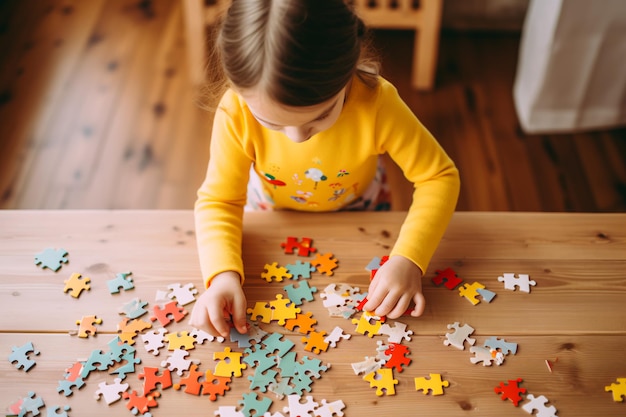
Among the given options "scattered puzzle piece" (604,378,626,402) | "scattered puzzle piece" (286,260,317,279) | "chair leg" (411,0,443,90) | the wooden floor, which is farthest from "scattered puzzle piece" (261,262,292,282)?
"chair leg" (411,0,443,90)

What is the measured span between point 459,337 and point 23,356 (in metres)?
0.69

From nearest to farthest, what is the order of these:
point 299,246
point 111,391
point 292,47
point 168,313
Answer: point 292,47 < point 111,391 < point 168,313 < point 299,246

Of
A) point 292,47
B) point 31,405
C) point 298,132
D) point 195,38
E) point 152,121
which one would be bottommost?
point 152,121

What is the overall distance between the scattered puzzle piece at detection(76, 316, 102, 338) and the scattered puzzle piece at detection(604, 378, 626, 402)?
2.61 ft

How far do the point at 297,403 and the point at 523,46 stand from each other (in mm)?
Result: 1776

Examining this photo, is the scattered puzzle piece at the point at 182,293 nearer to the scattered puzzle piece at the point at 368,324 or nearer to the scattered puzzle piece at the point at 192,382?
the scattered puzzle piece at the point at 192,382

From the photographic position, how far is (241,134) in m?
1.14

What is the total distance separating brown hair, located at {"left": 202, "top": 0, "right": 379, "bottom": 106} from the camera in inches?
33.0

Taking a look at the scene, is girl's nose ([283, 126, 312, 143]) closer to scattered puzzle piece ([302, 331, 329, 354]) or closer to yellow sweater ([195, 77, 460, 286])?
yellow sweater ([195, 77, 460, 286])

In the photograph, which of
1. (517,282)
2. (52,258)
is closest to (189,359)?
(52,258)

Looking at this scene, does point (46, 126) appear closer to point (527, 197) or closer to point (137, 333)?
point (137, 333)

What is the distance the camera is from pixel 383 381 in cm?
95

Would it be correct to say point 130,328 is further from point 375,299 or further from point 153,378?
point 375,299

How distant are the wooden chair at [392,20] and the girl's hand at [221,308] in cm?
141
